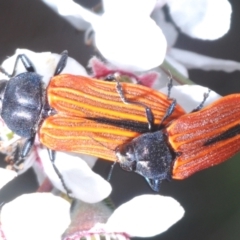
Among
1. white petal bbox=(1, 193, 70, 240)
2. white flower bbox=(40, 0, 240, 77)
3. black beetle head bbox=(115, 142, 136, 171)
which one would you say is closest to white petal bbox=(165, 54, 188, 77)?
white flower bbox=(40, 0, 240, 77)

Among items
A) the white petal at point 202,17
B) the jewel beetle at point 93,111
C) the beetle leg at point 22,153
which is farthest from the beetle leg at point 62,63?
the white petal at point 202,17

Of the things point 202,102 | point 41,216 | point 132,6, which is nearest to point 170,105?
point 202,102

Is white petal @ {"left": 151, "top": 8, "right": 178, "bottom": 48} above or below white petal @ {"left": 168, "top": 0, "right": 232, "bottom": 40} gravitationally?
below

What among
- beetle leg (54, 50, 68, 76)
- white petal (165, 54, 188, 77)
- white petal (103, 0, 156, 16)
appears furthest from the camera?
white petal (165, 54, 188, 77)

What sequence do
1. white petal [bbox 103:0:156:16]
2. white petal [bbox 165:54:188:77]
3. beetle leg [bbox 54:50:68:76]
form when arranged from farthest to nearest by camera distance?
1. white petal [bbox 165:54:188:77]
2. beetle leg [bbox 54:50:68:76]
3. white petal [bbox 103:0:156:16]

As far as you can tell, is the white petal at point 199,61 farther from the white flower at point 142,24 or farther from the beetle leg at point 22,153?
the beetle leg at point 22,153

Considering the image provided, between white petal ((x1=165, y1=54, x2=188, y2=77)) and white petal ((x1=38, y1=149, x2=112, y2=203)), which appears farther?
white petal ((x1=165, y1=54, x2=188, y2=77))

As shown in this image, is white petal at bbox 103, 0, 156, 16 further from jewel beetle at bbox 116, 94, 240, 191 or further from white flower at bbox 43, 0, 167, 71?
jewel beetle at bbox 116, 94, 240, 191
